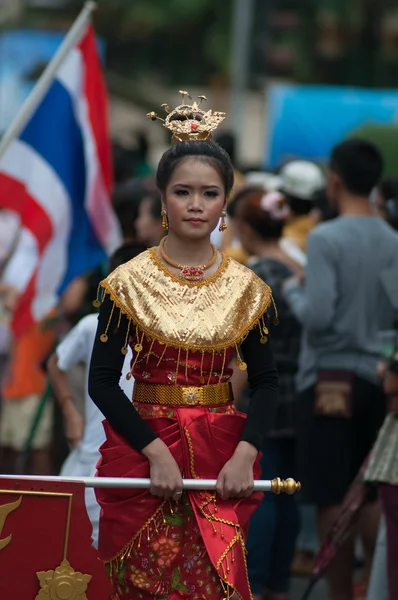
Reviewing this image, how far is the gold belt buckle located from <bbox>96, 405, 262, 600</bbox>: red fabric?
2cm

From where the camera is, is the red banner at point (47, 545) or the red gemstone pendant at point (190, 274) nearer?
the red banner at point (47, 545)

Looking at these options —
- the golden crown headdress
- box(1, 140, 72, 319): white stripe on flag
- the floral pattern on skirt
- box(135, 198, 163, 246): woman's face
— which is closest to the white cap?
box(1, 140, 72, 319): white stripe on flag

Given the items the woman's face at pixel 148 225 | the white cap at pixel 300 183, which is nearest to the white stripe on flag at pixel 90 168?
the woman's face at pixel 148 225

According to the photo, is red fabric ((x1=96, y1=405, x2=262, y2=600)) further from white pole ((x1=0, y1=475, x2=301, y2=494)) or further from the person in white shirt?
the person in white shirt

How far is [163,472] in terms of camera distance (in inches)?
182

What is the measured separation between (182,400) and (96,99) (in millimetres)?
4391

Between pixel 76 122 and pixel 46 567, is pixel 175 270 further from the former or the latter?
pixel 76 122

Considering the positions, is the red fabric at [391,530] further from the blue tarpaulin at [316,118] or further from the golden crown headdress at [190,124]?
the blue tarpaulin at [316,118]

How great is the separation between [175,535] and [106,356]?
0.58m

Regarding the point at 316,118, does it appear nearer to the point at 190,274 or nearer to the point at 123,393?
the point at 190,274

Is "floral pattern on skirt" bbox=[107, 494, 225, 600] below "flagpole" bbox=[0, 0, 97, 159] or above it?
below

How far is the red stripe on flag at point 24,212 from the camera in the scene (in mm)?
8422

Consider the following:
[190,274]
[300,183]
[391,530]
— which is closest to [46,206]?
[300,183]

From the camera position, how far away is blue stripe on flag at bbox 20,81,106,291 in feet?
28.2
